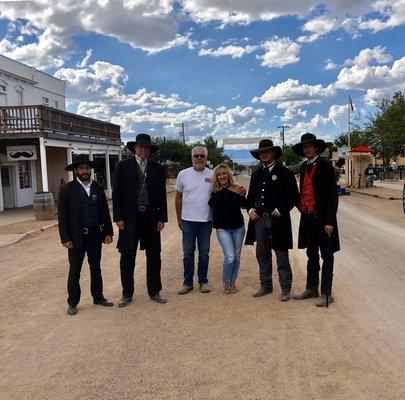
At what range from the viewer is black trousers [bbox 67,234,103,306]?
5.82 metres

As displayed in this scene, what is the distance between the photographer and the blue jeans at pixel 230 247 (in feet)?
20.8

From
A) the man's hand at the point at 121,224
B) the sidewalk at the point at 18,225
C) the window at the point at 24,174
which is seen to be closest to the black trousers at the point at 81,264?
the man's hand at the point at 121,224

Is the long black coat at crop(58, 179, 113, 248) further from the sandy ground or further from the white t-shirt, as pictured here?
the white t-shirt

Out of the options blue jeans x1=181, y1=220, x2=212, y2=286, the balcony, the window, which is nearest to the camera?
blue jeans x1=181, y1=220, x2=212, y2=286

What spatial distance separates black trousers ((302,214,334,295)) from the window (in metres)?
20.0

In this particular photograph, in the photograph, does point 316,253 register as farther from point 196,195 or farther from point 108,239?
point 108,239

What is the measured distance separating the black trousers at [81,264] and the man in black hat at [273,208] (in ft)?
6.41

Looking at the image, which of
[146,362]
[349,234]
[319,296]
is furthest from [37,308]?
[349,234]

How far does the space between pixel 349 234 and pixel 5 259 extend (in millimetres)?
7608

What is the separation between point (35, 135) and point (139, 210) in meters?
13.5

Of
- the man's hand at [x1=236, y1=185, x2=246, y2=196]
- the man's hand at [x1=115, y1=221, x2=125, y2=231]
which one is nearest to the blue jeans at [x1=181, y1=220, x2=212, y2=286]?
the man's hand at [x1=236, y1=185, x2=246, y2=196]

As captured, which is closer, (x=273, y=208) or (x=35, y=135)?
(x=273, y=208)

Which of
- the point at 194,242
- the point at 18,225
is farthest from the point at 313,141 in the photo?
the point at 18,225

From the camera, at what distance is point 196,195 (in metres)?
6.38
